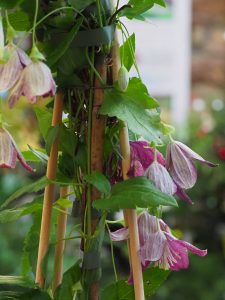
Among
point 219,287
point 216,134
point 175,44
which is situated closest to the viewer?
point 219,287

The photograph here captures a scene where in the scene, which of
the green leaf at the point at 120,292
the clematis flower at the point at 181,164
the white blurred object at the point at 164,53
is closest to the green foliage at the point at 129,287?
the green leaf at the point at 120,292

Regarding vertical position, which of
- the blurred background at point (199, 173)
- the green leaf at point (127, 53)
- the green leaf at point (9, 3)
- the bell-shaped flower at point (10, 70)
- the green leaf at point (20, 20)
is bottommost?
the blurred background at point (199, 173)

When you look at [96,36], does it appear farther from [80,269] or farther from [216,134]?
[216,134]

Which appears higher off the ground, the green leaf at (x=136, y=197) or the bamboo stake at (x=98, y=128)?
the bamboo stake at (x=98, y=128)

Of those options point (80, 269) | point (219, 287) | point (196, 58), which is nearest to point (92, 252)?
point (80, 269)

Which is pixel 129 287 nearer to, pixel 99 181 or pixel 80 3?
pixel 99 181

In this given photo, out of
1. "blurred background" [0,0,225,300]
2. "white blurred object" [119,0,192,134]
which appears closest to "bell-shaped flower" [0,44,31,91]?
"blurred background" [0,0,225,300]

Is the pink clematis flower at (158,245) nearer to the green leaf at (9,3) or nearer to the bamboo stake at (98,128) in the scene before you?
the bamboo stake at (98,128)
